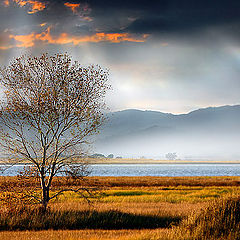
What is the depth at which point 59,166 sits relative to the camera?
23250mm

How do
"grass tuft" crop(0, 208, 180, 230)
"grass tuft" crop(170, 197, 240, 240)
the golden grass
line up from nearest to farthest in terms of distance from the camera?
1. "grass tuft" crop(170, 197, 240, 240)
2. the golden grass
3. "grass tuft" crop(0, 208, 180, 230)

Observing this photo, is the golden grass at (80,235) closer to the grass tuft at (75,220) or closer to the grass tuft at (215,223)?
the grass tuft at (215,223)

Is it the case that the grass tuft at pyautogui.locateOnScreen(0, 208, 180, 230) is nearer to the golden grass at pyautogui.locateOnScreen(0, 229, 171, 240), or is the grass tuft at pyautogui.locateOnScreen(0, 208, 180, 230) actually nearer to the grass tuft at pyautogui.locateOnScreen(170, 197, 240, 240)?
the golden grass at pyautogui.locateOnScreen(0, 229, 171, 240)

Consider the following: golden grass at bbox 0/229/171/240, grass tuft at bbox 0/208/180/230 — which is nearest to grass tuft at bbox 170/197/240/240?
golden grass at bbox 0/229/171/240

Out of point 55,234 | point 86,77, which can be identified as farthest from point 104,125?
point 55,234

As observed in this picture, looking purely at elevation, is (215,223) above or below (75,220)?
above

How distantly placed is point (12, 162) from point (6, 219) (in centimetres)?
321

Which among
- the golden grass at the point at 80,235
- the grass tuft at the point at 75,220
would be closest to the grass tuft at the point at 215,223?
the golden grass at the point at 80,235

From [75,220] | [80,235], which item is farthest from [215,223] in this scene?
[75,220]

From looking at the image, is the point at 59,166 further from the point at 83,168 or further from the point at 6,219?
the point at 6,219

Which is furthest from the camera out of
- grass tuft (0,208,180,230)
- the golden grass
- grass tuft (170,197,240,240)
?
grass tuft (0,208,180,230)

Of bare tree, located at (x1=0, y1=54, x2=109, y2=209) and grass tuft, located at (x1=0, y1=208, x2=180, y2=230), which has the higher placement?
bare tree, located at (x1=0, y1=54, x2=109, y2=209)

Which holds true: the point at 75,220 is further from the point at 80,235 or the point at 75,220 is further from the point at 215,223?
the point at 215,223

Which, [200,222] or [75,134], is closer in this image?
[200,222]
